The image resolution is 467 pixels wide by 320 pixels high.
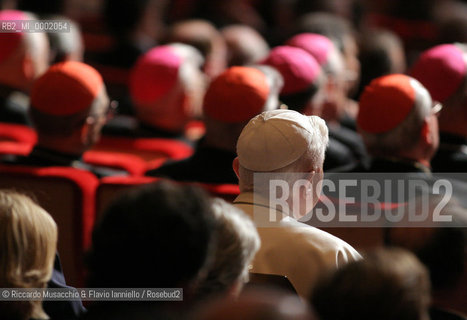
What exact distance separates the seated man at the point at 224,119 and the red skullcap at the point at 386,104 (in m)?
0.50

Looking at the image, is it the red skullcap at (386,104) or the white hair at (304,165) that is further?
the red skullcap at (386,104)

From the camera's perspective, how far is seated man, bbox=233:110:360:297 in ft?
7.68

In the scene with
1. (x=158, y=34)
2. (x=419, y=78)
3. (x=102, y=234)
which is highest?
(x=102, y=234)

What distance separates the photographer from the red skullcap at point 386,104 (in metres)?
3.40

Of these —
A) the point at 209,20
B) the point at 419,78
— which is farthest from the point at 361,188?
the point at 209,20

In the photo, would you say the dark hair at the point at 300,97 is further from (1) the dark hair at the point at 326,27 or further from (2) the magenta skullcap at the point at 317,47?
(1) the dark hair at the point at 326,27

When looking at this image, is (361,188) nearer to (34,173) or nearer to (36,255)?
(34,173)

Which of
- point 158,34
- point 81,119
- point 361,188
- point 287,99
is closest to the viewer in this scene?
point 361,188

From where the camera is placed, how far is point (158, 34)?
781 centimetres

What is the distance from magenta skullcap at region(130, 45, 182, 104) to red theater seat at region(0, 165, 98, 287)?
61.2 inches

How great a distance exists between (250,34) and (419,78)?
7.49 ft

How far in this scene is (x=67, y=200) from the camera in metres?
3.32

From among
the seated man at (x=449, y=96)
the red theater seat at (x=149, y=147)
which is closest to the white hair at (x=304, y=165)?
the seated man at (x=449, y=96)

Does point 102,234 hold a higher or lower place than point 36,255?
higher
